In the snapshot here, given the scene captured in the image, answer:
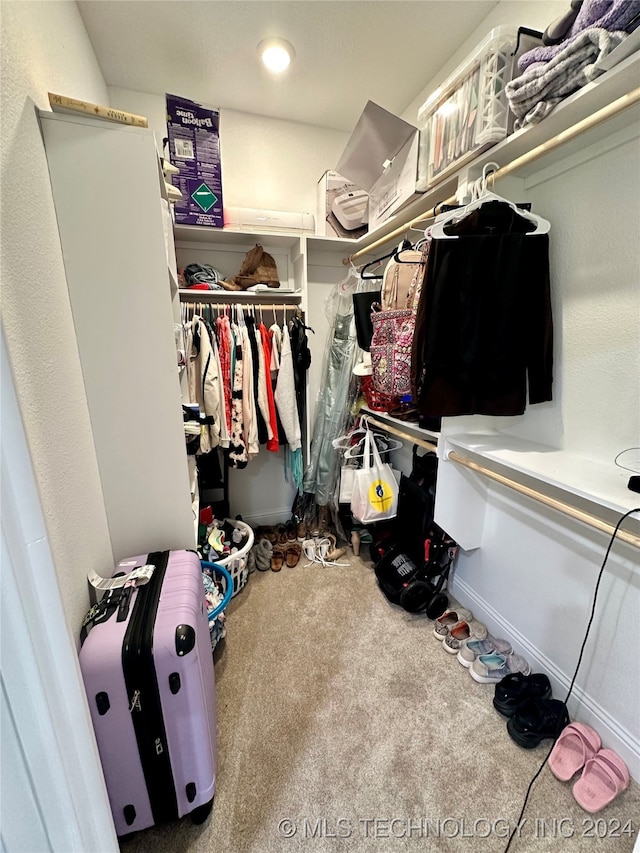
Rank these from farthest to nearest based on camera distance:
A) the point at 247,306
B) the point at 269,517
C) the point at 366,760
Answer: the point at 269,517 < the point at 247,306 < the point at 366,760

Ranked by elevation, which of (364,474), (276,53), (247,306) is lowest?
(364,474)

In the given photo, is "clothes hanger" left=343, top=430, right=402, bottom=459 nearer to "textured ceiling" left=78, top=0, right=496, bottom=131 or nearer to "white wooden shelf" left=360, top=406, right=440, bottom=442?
"white wooden shelf" left=360, top=406, right=440, bottom=442

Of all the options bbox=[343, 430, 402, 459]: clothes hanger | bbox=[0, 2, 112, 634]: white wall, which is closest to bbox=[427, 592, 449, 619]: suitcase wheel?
bbox=[343, 430, 402, 459]: clothes hanger

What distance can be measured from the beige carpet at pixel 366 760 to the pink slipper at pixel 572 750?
38 millimetres

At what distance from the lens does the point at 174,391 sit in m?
1.20

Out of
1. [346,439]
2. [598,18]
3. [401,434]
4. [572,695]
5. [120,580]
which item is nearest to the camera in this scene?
[598,18]

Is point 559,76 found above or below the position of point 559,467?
above

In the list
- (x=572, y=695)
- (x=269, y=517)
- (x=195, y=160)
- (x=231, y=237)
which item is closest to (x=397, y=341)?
(x=231, y=237)

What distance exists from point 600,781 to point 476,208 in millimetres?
1958

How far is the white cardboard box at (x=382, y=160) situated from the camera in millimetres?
1553

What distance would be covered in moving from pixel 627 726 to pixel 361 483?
4.47ft

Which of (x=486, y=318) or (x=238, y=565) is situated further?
(x=238, y=565)

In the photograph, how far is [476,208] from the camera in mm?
1214

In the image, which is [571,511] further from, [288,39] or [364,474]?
[288,39]
